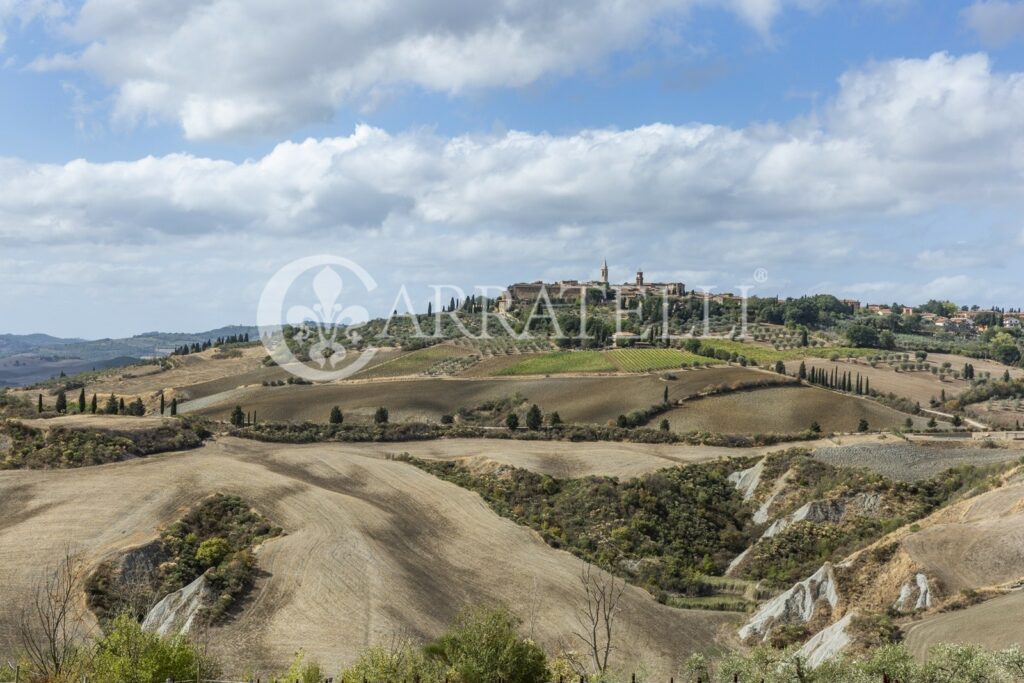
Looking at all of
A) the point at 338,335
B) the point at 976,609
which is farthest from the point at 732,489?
the point at 338,335

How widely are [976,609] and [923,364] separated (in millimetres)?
112262

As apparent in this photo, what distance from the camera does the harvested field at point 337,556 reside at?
31.8 m

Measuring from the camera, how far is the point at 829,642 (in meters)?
28.9

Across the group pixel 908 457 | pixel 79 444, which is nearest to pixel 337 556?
pixel 79 444

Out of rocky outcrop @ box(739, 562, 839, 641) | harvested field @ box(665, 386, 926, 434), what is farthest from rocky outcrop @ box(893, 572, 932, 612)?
harvested field @ box(665, 386, 926, 434)

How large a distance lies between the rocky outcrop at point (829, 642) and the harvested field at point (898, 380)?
266 ft

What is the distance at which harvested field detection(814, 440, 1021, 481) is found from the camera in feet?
167

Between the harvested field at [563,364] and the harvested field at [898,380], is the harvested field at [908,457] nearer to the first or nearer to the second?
the harvested field at [898,380]

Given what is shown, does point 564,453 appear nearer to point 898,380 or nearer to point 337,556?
point 337,556

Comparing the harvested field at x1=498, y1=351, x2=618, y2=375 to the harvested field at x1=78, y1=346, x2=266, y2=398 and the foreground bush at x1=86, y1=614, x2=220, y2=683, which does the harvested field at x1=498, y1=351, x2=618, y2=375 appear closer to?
the harvested field at x1=78, y1=346, x2=266, y2=398

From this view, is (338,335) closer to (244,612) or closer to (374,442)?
(374,442)

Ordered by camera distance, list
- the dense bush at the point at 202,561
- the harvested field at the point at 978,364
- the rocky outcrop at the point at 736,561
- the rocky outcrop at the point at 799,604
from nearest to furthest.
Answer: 1. the rocky outcrop at the point at 799,604
2. the dense bush at the point at 202,561
3. the rocky outcrop at the point at 736,561
4. the harvested field at the point at 978,364

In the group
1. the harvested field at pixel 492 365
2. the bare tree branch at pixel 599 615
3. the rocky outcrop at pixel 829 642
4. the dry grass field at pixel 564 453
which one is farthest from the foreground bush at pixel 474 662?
the harvested field at pixel 492 365

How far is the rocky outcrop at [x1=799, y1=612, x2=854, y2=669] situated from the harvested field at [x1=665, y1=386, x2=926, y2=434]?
51892mm
